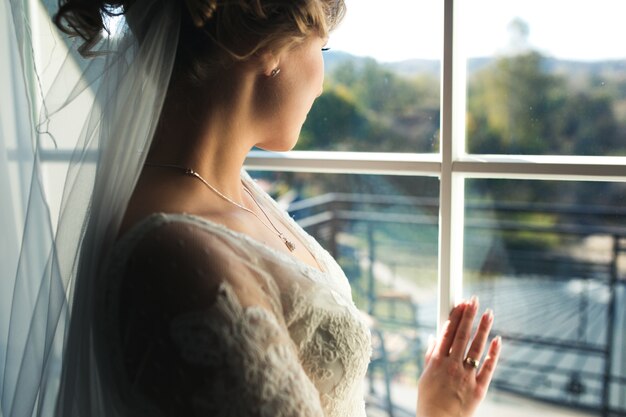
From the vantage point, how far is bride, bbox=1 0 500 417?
0.71 m

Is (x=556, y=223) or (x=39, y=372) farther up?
(x=556, y=223)

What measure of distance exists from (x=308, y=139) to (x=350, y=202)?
194 millimetres

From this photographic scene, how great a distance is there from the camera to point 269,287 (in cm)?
81

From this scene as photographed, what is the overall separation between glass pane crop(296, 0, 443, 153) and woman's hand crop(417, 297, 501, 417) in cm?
43

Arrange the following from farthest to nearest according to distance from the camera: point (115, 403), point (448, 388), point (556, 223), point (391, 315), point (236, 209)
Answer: point (391, 315), point (556, 223), point (448, 388), point (236, 209), point (115, 403)

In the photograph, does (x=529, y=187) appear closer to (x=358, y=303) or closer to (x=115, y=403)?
(x=358, y=303)

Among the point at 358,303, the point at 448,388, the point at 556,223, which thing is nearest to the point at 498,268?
the point at 556,223

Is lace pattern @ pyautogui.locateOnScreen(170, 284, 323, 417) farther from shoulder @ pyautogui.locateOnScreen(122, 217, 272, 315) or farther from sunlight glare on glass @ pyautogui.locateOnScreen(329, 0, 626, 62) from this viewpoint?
sunlight glare on glass @ pyautogui.locateOnScreen(329, 0, 626, 62)

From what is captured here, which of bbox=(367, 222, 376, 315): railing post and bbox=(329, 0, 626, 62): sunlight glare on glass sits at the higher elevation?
bbox=(329, 0, 626, 62): sunlight glare on glass

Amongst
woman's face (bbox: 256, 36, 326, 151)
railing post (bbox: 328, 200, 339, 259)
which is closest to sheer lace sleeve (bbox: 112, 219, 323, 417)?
woman's face (bbox: 256, 36, 326, 151)

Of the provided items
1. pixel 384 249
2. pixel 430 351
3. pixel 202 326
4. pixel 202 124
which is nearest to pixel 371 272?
pixel 384 249

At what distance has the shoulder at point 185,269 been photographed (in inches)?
28.4

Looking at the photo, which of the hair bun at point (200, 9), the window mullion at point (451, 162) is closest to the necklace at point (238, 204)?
the hair bun at point (200, 9)

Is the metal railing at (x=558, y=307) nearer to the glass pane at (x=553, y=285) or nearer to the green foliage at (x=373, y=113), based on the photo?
the glass pane at (x=553, y=285)
